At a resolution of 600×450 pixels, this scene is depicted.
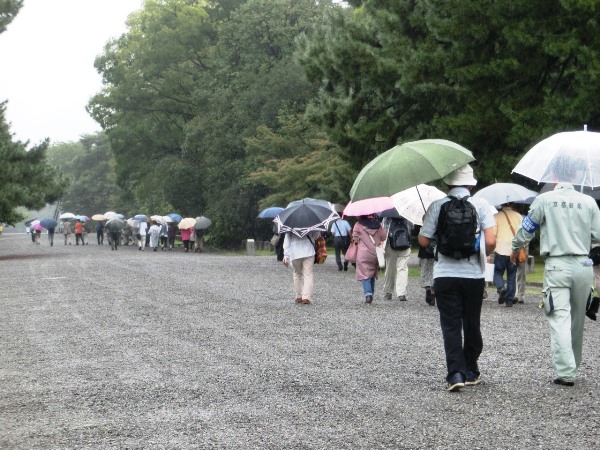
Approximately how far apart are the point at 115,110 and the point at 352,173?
4049 cm

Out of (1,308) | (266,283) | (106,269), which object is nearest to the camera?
(1,308)

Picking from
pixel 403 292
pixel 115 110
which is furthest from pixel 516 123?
pixel 115 110

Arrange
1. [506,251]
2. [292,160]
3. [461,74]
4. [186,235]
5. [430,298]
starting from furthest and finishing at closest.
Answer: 1. [186,235]
2. [292,160]
3. [461,74]
4. [506,251]
5. [430,298]

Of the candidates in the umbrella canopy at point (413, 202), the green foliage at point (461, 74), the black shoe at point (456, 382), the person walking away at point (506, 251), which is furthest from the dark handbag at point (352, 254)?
the black shoe at point (456, 382)

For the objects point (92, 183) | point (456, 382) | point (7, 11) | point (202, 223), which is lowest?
point (456, 382)

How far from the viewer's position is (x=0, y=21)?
159 feet

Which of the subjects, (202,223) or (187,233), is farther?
(187,233)

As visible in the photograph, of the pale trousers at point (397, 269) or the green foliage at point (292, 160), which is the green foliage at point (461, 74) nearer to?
the green foliage at point (292, 160)

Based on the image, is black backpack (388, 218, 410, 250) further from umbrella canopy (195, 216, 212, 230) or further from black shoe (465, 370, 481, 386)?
umbrella canopy (195, 216, 212, 230)

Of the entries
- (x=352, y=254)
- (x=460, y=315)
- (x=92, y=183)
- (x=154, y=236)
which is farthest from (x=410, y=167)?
(x=92, y=183)

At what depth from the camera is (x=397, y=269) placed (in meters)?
18.9

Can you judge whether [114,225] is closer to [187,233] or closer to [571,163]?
[187,233]

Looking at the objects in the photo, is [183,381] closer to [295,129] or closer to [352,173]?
[352,173]

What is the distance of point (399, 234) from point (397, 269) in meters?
0.63
